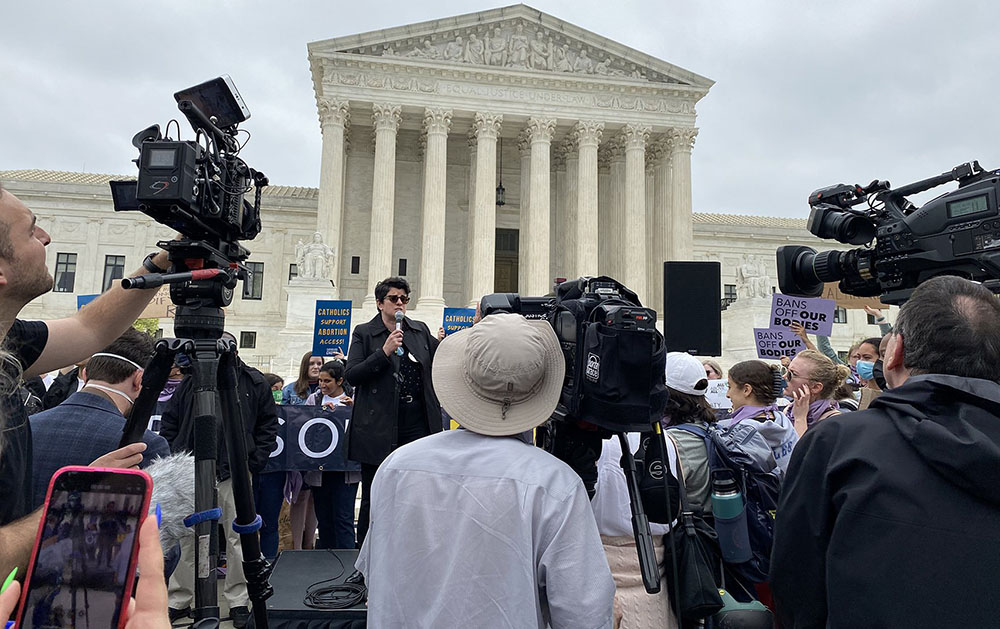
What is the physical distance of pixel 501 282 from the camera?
107ft

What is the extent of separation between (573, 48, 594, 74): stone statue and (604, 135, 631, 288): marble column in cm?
346

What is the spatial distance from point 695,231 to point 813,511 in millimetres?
37540

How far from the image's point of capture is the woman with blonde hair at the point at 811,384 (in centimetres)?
398

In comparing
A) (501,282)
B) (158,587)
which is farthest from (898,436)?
(501,282)

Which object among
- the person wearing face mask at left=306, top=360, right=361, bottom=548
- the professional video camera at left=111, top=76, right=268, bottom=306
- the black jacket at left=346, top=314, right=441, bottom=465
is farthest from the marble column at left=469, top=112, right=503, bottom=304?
the professional video camera at left=111, top=76, right=268, bottom=306

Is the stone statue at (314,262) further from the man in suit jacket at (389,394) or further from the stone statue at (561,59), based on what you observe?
the man in suit jacket at (389,394)

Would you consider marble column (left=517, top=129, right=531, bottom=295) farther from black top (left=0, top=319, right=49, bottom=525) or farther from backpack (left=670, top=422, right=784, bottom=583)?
black top (left=0, top=319, right=49, bottom=525)

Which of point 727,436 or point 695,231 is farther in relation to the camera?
point 695,231

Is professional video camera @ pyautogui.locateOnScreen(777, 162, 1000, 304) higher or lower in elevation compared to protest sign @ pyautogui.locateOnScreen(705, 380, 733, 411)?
higher

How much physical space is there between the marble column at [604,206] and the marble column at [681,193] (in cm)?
330

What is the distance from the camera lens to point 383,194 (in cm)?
2669

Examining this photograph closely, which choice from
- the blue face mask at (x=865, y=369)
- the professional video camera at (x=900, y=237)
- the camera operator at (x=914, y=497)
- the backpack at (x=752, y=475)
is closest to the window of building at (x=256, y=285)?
the blue face mask at (x=865, y=369)

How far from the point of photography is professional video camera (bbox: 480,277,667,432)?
1990 millimetres

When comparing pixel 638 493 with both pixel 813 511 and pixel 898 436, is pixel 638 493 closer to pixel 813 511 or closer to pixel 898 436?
pixel 813 511
